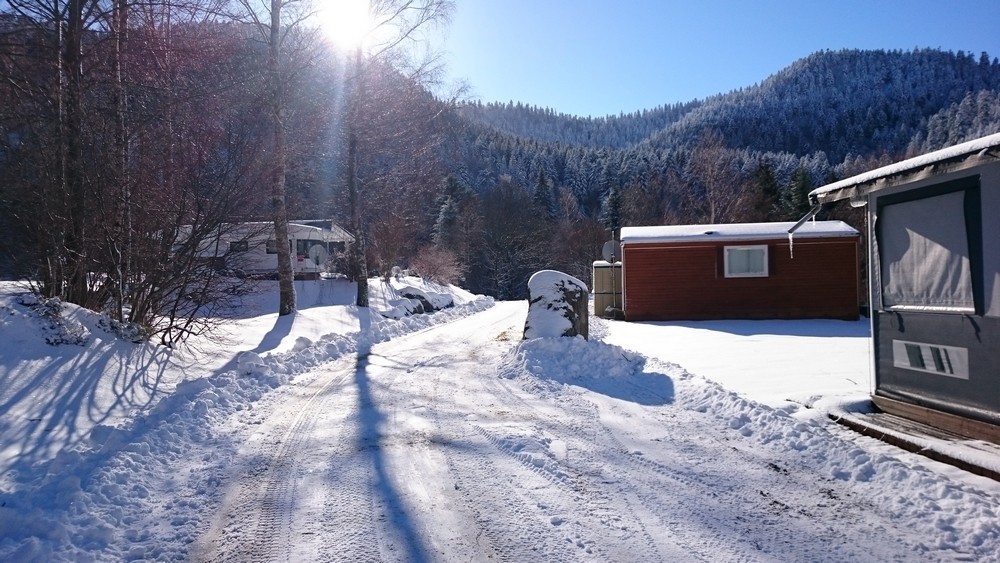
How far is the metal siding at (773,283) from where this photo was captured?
1714cm

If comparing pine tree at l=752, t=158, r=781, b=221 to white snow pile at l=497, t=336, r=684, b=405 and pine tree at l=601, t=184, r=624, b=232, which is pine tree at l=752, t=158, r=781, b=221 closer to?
pine tree at l=601, t=184, r=624, b=232

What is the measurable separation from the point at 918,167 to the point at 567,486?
4.26 m

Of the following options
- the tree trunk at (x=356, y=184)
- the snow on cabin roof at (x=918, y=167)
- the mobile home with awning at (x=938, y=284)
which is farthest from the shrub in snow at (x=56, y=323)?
the tree trunk at (x=356, y=184)

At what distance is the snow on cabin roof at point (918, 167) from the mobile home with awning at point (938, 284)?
0.01 metres

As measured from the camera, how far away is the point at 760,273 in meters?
17.1

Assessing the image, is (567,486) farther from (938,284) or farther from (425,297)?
(425,297)

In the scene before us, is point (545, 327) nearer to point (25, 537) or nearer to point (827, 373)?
point (827, 373)

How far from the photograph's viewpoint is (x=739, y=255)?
17.2 m

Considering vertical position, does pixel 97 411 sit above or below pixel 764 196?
below

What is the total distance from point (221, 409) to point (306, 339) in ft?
16.4

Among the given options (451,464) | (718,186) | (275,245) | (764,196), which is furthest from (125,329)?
(764,196)

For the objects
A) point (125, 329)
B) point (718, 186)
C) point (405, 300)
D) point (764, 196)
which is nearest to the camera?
point (125, 329)

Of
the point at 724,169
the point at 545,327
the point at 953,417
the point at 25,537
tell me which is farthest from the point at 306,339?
the point at 724,169

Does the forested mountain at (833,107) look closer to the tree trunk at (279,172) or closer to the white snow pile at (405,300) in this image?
the white snow pile at (405,300)
